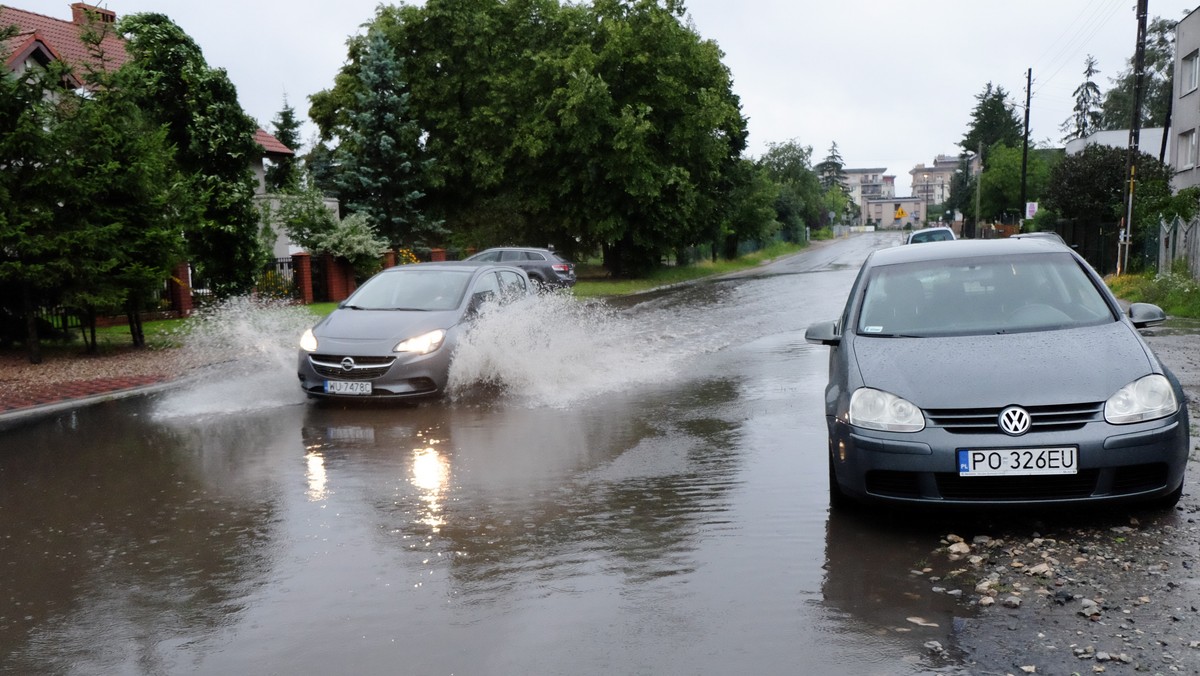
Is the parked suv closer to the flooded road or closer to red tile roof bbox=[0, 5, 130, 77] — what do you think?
red tile roof bbox=[0, 5, 130, 77]

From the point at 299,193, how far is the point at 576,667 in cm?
2767

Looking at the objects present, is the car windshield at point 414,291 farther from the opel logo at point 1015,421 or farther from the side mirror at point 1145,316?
the opel logo at point 1015,421

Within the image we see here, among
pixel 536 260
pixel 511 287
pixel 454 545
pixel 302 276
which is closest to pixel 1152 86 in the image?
pixel 536 260

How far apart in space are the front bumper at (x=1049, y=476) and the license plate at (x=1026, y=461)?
0.10 feet

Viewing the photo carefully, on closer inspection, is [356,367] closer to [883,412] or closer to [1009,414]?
[883,412]

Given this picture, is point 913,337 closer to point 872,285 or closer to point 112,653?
point 872,285

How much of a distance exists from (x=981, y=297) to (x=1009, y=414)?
1.57 meters

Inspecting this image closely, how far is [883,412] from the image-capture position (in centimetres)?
556

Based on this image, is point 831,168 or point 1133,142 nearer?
point 1133,142

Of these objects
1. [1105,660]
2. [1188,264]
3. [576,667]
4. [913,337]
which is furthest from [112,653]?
[1188,264]

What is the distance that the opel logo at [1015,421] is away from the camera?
5261 millimetres

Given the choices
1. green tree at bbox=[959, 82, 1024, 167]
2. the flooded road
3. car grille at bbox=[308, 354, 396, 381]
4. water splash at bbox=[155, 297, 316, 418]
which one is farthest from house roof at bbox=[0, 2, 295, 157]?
green tree at bbox=[959, 82, 1024, 167]

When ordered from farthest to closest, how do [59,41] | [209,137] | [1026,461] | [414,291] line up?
1. [59,41]
2. [209,137]
3. [414,291]
4. [1026,461]

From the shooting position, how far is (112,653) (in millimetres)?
4277
